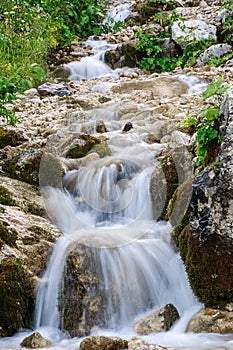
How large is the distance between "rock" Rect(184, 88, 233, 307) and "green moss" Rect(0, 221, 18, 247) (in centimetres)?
165

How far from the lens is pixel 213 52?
10.8m

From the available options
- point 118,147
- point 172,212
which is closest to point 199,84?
point 118,147

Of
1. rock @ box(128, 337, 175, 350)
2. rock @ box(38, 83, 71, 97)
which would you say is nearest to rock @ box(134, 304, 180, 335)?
rock @ box(128, 337, 175, 350)

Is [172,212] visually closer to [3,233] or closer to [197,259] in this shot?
[197,259]

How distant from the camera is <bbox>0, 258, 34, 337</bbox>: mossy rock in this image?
11.2ft

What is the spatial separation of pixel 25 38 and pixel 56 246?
6.75 meters

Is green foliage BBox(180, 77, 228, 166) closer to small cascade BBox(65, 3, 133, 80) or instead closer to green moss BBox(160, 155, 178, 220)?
green moss BBox(160, 155, 178, 220)

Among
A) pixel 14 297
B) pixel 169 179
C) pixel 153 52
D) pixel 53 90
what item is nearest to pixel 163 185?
pixel 169 179

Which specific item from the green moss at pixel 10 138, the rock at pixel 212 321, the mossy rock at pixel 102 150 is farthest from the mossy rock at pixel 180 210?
the green moss at pixel 10 138

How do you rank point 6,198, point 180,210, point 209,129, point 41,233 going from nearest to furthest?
point 209,129 → point 180,210 → point 41,233 → point 6,198

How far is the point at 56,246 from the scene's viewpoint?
13.8 ft

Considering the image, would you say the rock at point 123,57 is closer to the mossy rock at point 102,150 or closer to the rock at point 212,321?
the mossy rock at point 102,150

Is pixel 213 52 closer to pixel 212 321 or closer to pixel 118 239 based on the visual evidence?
pixel 118 239

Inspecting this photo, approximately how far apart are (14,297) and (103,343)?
0.95m
